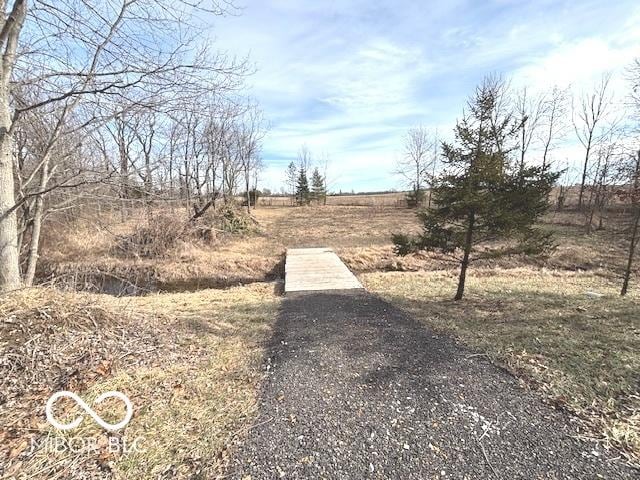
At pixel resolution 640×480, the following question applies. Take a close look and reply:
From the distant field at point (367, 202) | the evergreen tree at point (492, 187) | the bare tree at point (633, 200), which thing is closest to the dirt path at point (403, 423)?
the evergreen tree at point (492, 187)

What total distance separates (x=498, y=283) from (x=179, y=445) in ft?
24.7

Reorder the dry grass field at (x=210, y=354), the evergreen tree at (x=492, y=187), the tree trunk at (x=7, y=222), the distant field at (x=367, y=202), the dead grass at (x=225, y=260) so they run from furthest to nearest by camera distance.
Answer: the distant field at (x=367, y=202)
the dead grass at (x=225, y=260)
the evergreen tree at (x=492, y=187)
the tree trunk at (x=7, y=222)
the dry grass field at (x=210, y=354)

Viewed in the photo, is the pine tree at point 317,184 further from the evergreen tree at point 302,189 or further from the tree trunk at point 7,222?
the tree trunk at point 7,222

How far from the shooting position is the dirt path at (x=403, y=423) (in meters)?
1.86

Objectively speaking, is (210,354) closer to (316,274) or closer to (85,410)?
(85,410)

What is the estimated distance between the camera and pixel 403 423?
2256 mm

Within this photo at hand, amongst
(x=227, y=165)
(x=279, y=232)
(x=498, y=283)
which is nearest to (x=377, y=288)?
(x=498, y=283)

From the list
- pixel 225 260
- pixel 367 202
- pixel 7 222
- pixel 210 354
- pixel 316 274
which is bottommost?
pixel 225 260

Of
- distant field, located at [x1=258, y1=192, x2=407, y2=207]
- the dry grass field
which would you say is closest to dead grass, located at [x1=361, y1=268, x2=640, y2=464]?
the dry grass field

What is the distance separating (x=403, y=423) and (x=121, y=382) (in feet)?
7.67

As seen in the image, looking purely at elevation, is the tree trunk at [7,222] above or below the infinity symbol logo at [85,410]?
above

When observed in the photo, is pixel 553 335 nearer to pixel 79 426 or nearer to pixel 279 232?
pixel 79 426

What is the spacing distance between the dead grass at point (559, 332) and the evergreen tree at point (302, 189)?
33727mm

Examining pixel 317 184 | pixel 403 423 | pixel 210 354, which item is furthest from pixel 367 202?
pixel 403 423
